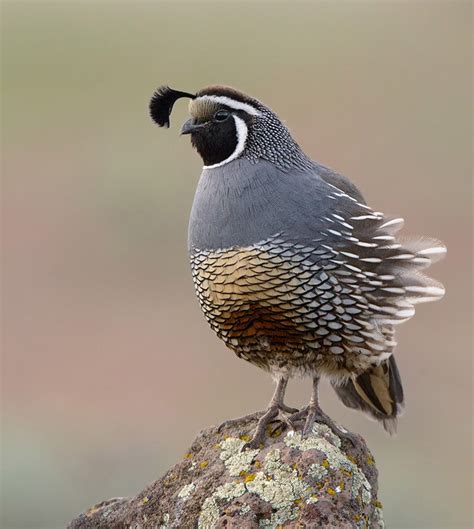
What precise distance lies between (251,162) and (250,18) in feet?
53.8

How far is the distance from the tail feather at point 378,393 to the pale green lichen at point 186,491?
1.05 meters

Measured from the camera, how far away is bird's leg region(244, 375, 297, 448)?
472 centimetres

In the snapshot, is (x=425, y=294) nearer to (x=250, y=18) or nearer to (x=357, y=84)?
(x=357, y=84)

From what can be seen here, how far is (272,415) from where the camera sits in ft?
16.1

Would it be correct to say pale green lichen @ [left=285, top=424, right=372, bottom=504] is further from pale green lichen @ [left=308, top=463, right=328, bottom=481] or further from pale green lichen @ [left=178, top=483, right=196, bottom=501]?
pale green lichen @ [left=178, top=483, right=196, bottom=501]

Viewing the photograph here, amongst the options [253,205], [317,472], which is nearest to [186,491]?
[317,472]

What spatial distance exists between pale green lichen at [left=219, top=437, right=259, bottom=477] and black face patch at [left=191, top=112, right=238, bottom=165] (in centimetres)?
119

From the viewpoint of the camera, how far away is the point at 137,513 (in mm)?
4609

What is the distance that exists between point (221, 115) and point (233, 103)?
68 mm

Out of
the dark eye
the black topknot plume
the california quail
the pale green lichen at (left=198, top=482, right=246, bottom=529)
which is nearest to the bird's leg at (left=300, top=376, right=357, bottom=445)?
the california quail

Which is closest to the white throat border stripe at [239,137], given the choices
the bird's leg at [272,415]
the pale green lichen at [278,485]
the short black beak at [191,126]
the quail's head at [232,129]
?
the quail's head at [232,129]

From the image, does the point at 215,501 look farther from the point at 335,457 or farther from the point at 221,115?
the point at 221,115

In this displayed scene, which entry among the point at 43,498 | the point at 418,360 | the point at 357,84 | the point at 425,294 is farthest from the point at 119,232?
the point at 425,294

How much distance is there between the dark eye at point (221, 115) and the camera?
17.1ft
